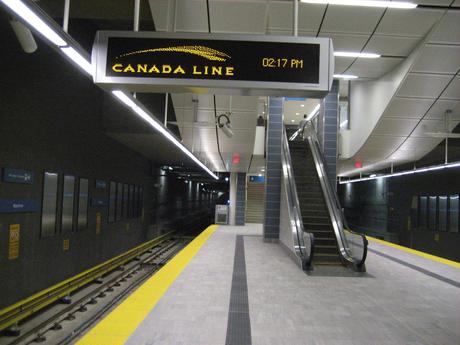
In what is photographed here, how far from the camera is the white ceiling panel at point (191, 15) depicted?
17.3ft

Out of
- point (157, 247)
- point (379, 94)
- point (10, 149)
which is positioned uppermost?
point (379, 94)

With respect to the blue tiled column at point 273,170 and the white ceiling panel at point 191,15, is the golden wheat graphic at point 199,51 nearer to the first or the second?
the white ceiling panel at point 191,15

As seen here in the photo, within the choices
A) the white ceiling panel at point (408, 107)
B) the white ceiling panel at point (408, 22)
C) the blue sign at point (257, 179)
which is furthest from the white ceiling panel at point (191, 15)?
the blue sign at point (257, 179)

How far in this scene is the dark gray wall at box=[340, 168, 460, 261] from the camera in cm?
1194

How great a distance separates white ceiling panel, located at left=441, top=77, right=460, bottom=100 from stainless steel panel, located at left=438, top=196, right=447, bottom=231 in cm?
558

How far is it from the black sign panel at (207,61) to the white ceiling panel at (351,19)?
2938 millimetres

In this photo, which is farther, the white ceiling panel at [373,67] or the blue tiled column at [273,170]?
the blue tiled column at [273,170]

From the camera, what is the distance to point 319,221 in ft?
30.0

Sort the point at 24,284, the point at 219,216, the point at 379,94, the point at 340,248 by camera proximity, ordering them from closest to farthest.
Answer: the point at 24,284 < the point at 340,248 < the point at 379,94 < the point at 219,216

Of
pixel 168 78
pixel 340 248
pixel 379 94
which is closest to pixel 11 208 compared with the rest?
pixel 168 78

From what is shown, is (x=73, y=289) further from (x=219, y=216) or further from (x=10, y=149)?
(x=219, y=216)

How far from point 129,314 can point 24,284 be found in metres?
3.58

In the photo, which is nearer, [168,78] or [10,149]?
[168,78]

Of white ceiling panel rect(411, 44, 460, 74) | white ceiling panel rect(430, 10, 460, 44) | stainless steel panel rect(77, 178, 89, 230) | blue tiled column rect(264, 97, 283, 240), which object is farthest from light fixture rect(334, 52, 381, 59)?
stainless steel panel rect(77, 178, 89, 230)
